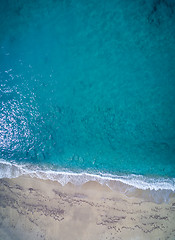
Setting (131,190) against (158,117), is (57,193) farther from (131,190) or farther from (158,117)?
(158,117)

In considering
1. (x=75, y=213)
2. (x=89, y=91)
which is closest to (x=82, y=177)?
(x=75, y=213)

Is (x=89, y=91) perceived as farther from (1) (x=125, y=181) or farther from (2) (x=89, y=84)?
(1) (x=125, y=181)

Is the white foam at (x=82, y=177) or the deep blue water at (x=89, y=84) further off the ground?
the deep blue water at (x=89, y=84)

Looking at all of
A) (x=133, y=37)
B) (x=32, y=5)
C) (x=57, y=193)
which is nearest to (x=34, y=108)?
(x=57, y=193)

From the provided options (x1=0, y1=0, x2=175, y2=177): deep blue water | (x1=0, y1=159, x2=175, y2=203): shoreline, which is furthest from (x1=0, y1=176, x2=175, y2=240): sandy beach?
(x1=0, y1=0, x2=175, y2=177): deep blue water

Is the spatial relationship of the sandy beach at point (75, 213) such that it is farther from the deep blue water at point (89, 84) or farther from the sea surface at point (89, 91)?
the deep blue water at point (89, 84)

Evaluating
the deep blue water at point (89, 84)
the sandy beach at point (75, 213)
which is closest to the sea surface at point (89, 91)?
the deep blue water at point (89, 84)
